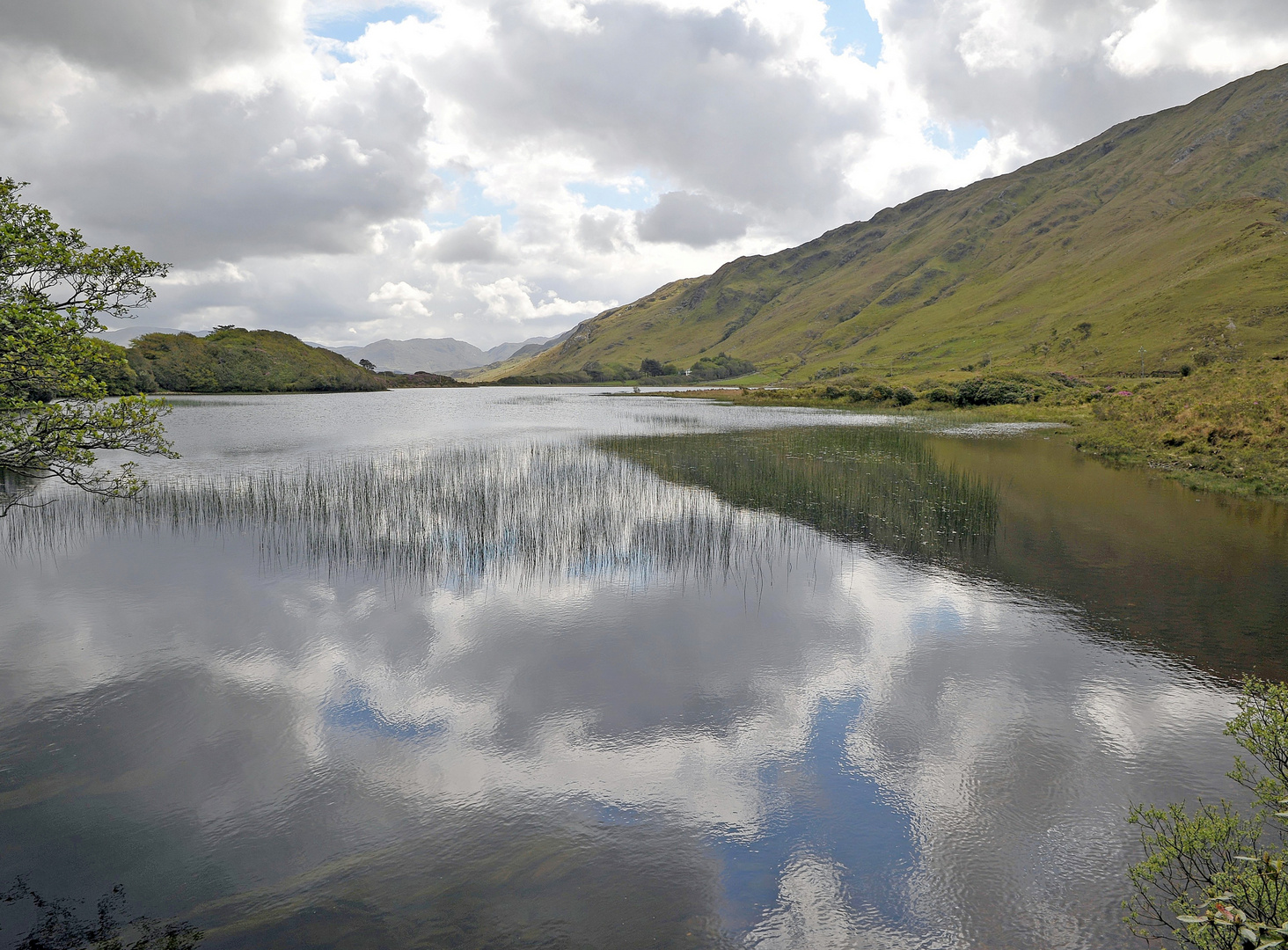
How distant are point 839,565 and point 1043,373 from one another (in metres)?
91.3

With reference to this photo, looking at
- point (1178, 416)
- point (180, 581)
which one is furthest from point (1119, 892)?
point (1178, 416)

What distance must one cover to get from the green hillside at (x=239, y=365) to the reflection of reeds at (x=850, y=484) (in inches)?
4286

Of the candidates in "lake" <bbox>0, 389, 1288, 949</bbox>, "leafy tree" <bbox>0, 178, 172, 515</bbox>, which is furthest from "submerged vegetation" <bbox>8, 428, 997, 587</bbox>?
"leafy tree" <bbox>0, 178, 172, 515</bbox>

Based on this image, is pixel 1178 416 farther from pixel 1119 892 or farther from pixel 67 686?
pixel 67 686

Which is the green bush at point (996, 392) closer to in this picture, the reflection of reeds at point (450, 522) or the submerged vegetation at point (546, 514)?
the submerged vegetation at point (546, 514)

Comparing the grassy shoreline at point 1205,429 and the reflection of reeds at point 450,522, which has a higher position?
the grassy shoreline at point 1205,429

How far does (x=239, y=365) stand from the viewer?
135 metres

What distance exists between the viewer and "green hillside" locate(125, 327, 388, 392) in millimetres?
121938

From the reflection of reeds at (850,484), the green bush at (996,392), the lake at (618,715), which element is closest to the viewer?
the lake at (618,715)

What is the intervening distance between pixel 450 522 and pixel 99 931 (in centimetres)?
1605

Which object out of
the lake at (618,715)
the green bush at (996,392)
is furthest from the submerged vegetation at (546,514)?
the green bush at (996,392)

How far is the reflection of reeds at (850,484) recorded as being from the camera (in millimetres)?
20672

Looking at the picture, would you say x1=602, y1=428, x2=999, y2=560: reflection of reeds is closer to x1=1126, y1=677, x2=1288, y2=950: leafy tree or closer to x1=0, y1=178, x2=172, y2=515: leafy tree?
x1=1126, y1=677, x2=1288, y2=950: leafy tree

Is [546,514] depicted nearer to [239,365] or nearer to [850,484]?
[850,484]
